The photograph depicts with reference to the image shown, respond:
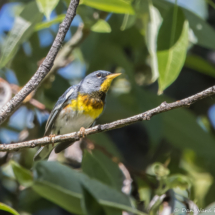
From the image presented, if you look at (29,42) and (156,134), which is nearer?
(156,134)

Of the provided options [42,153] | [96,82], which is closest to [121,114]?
[96,82]

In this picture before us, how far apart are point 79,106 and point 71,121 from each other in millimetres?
142

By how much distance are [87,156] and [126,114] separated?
925 millimetres

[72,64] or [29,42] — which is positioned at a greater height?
[29,42]

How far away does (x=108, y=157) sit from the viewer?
2381mm

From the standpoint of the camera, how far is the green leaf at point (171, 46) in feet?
5.93

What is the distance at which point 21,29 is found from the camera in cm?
211

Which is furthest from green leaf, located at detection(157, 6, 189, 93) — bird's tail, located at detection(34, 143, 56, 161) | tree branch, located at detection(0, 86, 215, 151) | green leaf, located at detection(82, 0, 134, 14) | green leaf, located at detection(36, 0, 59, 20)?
bird's tail, located at detection(34, 143, 56, 161)

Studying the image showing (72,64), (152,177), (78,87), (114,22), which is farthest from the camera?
(72,64)

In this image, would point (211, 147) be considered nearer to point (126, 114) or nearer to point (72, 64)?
point (126, 114)

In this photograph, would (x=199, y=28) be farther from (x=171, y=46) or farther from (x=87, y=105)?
(x=87, y=105)

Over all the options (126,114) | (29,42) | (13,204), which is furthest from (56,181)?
(29,42)

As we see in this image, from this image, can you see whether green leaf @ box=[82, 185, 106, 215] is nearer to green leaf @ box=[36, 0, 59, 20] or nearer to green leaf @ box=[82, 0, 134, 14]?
green leaf @ box=[36, 0, 59, 20]

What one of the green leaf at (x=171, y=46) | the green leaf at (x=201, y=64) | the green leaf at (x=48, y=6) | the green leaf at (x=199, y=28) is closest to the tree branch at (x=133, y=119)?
the green leaf at (x=171, y=46)
